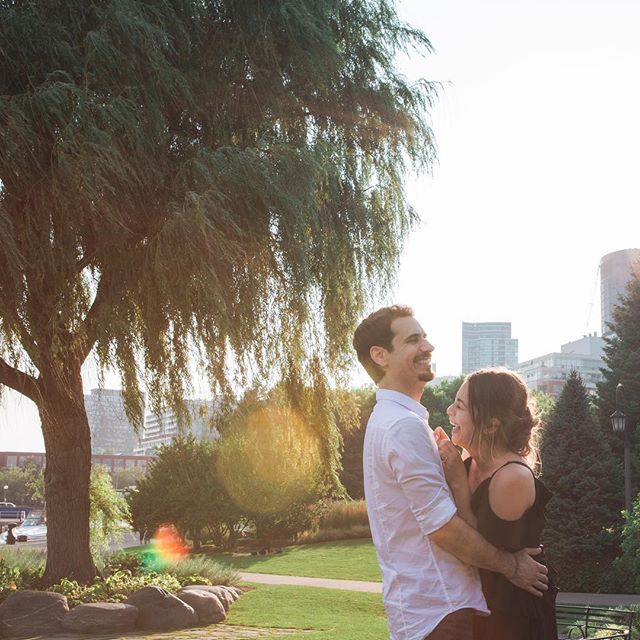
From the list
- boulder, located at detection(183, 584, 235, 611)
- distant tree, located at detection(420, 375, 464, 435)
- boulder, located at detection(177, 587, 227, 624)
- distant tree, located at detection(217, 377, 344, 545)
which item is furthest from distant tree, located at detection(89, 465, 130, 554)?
distant tree, located at detection(420, 375, 464, 435)

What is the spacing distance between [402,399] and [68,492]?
10.3 m

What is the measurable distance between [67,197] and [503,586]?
7.17 metres

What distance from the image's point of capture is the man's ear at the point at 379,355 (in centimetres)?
299

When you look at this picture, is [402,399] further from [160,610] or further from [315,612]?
[315,612]

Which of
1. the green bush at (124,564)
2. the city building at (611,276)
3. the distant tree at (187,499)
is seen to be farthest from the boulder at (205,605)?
the city building at (611,276)

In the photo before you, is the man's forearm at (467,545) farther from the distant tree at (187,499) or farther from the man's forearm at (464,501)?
the distant tree at (187,499)

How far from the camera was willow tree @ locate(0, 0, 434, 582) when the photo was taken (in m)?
8.96

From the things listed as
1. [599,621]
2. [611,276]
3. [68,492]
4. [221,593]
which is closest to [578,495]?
[221,593]

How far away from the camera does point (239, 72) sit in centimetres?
1081

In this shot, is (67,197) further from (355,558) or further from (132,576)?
(355,558)

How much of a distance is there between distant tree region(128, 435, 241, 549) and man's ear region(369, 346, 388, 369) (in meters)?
24.7

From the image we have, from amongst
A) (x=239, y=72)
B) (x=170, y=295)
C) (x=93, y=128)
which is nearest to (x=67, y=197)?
(x=93, y=128)

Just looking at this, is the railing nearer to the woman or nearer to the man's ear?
the woman

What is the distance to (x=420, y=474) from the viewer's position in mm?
2650
